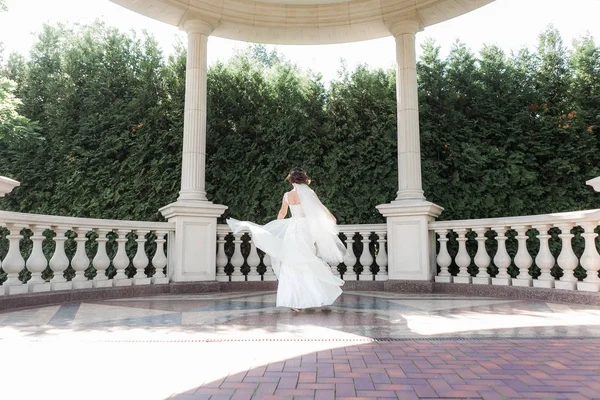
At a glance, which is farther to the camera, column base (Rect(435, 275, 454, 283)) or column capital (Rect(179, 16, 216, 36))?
column capital (Rect(179, 16, 216, 36))

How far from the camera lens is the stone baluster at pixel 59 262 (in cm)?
554

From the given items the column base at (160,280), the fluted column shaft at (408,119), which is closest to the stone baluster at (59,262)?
the column base at (160,280)

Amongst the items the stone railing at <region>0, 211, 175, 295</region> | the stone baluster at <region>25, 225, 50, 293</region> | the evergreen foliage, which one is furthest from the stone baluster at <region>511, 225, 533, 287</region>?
the stone baluster at <region>25, 225, 50, 293</region>

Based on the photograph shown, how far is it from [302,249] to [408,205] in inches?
105

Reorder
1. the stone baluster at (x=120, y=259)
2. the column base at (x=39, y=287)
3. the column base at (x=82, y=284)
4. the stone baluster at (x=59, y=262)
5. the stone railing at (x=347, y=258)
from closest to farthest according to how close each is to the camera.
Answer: the column base at (x=39, y=287)
the stone baluster at (x=59, y=262)
the column base at (x=82, y=284)
the stone baluster at (x=120, y=259)
the stone railing at (x=347, y=258)

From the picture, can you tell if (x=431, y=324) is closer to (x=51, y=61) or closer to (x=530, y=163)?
(x=530, y=163)

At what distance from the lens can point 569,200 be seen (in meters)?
7.62

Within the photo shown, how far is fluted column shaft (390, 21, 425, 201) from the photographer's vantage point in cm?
730

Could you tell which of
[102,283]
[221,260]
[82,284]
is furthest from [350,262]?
[82,284]

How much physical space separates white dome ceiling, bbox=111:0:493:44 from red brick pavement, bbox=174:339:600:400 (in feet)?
20.7

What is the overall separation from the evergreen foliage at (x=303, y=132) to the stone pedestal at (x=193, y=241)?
143 cm

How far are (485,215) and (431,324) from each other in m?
4.50

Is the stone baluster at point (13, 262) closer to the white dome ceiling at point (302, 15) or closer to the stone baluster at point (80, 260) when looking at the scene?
the stone baluster at point (80, 260)

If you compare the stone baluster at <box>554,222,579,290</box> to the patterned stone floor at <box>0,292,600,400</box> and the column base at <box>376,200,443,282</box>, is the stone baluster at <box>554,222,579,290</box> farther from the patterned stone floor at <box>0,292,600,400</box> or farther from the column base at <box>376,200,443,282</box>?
the column base at <box>376,200,443,282</box>
